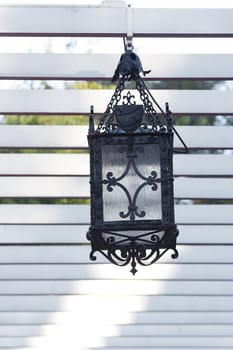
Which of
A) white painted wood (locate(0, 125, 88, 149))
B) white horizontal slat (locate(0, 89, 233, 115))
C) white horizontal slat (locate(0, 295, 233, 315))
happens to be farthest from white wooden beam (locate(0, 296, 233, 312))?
white horizontal slat (locate(0, 89, 233, 115))

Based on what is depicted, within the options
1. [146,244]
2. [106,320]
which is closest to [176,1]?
[146,244]

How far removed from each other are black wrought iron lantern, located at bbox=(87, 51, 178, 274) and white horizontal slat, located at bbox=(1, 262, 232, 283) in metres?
1.80

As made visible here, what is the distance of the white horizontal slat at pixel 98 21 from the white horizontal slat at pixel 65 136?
1.60ft

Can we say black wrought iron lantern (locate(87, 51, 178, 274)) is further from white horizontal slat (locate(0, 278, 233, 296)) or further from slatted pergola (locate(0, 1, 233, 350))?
white horizontal slat (locate(0, 278, 233, 296))

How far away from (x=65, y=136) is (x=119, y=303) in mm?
994

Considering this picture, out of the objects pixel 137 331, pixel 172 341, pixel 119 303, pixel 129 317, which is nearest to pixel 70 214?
pixel 119 303

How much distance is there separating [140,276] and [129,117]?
1.90 meters

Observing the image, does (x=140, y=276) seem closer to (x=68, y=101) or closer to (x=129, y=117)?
(x=68, y=101)

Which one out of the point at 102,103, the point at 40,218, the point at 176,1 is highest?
the point at 176,1

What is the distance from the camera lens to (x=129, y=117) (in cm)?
287

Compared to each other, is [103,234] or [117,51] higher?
[117,51]

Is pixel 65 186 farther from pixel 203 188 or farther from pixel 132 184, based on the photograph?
pixel 132 184

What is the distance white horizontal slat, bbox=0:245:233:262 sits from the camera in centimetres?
457

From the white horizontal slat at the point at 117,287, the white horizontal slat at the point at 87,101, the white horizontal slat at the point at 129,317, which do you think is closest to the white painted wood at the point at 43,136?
the white horizontal slat at the point at 87,101
